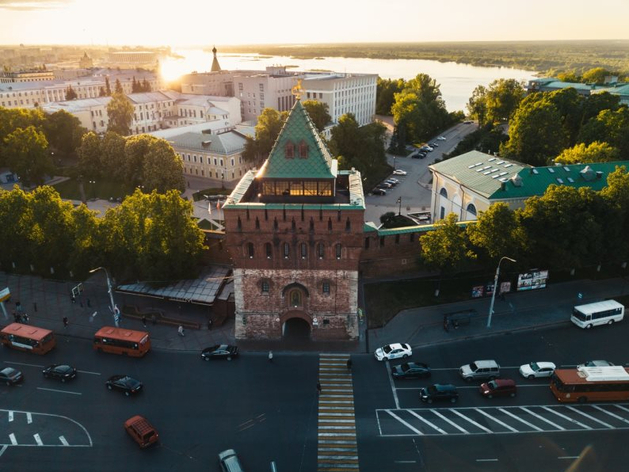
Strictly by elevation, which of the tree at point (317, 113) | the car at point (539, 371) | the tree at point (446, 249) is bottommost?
the car at point (539, 371)

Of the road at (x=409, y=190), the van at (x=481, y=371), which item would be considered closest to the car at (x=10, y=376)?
the van at (x=481, y=371)

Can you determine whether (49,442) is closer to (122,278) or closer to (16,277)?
(122,278)

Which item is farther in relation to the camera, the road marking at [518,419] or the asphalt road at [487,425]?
the road marking at [518,419]

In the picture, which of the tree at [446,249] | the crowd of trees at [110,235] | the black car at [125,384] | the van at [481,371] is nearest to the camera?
the black car at [125,384]

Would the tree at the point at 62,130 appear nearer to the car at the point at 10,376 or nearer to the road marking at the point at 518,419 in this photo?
the car at the point at 10,376

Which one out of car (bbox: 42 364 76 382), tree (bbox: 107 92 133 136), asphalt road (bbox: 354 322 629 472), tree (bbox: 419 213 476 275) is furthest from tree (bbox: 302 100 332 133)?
car (bbox: 42 364 76 382)

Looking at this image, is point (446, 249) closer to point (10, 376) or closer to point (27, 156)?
point (10, 376)

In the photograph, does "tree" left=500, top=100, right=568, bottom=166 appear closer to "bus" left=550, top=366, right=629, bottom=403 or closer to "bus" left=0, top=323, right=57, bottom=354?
"bus" left=550, top=366, right=629, bottom=403
